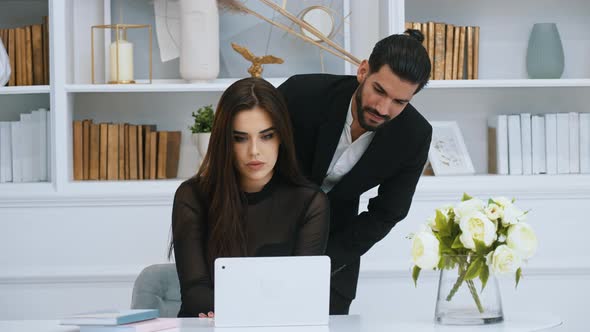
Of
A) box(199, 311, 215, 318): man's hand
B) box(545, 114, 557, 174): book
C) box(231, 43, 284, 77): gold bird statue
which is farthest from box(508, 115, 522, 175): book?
box(199, 311, 215, 318): man's hand

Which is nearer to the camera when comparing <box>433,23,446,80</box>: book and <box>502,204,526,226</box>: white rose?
<box>502,204,526,226</box>: white rose

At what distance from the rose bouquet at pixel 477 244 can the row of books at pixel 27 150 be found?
214 cm

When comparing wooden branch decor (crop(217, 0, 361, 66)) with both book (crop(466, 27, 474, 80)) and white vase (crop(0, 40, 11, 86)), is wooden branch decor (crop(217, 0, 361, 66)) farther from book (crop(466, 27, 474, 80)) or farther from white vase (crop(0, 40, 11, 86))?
white vase (crop(0, 40, 11, 86))

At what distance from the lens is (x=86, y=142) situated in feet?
11.9

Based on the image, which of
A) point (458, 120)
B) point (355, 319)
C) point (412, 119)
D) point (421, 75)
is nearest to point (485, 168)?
point (458, 120)

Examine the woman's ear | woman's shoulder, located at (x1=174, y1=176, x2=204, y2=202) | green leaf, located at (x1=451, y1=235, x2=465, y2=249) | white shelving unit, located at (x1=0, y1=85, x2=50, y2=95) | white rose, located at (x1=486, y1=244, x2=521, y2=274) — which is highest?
white shelving unit, located at (x1=0, y1=85, x2=50, y2=95)

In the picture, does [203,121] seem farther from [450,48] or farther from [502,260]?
[502,260]

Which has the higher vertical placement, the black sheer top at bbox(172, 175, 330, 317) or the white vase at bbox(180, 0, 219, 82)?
the white vase at bbox(180, 0, 219, 82)

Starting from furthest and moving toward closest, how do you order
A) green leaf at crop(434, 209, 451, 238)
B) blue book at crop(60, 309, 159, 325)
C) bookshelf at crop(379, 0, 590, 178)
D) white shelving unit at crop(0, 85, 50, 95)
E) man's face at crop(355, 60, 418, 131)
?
bookshelf at crop(379, 0, 590, 178) < white shelving unit at crop(0, 85, 50, 95) < man's face at crop(355, 60, 418, 131) < green leaf at crop(434, 209, 451, 238) < blue book at crop(60, 309, 159, 325)

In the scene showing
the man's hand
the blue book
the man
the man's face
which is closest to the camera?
the blue book

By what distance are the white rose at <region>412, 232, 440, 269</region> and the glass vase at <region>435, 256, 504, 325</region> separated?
0.03 meters

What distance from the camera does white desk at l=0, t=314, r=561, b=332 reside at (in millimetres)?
1849

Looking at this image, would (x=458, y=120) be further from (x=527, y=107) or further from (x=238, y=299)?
(x=238, y=299)

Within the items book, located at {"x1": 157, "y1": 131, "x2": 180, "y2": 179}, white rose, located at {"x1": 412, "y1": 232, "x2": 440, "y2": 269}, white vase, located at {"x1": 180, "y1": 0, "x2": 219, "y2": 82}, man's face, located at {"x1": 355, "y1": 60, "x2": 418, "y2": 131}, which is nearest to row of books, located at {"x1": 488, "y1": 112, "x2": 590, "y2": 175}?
white vase, located at {"x1": 180, "y1": 0, "x2": 219, "y2": 82}
